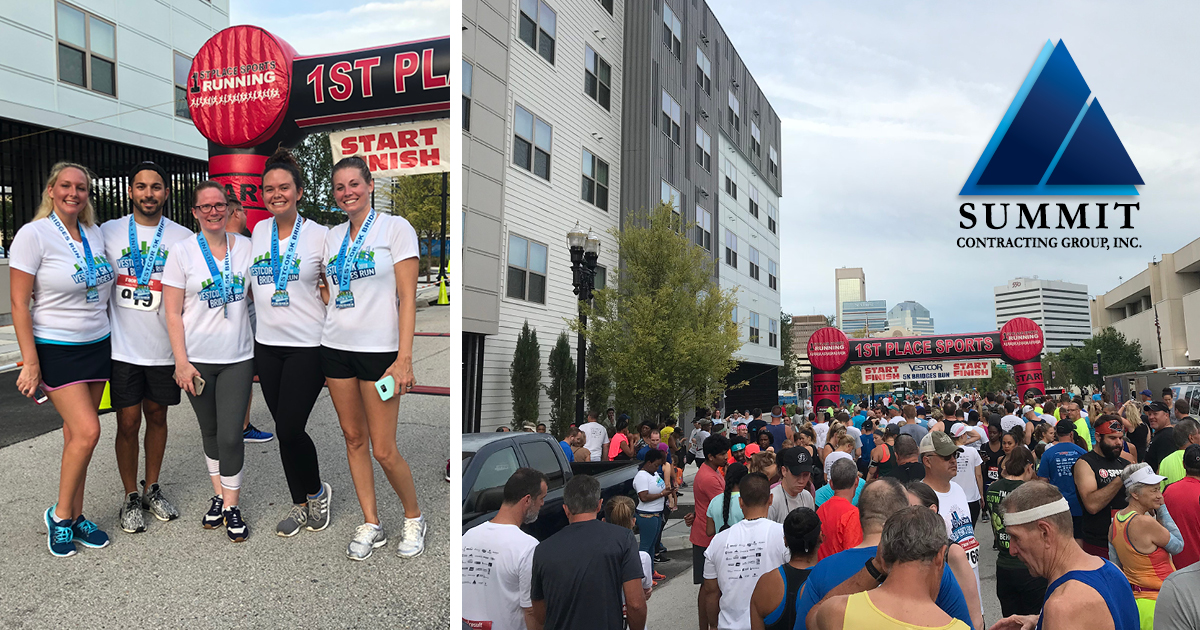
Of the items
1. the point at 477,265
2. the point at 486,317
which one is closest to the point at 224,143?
the point at 477,265

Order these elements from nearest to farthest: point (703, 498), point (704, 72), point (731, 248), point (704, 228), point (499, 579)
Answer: point (499, 579) < point (703, 498) < point (704, 228) < point (704, 72) < point (731, 248)

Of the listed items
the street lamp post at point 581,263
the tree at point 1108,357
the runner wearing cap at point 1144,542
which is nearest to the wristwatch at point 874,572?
the runner wearing cap at point 1144,542

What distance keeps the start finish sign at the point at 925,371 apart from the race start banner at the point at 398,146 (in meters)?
31.5

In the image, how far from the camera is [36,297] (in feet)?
10.3

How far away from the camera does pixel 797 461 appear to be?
556 centimetres

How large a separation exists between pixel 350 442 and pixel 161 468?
1109 millimetres

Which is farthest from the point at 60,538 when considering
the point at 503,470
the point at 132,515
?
the point at 503,470

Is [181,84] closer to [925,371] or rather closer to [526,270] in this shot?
[526,270]

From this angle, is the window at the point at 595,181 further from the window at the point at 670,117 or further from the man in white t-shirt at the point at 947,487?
the man in white t-shirt at the point at 947,487

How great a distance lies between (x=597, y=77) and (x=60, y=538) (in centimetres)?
1906

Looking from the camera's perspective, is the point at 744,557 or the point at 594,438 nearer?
the point at 744,557

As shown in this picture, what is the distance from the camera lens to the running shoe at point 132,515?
330 cm

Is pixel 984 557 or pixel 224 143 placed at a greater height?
pixel 224 143

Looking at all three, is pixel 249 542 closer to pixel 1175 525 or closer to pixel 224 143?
pixel 224 143
